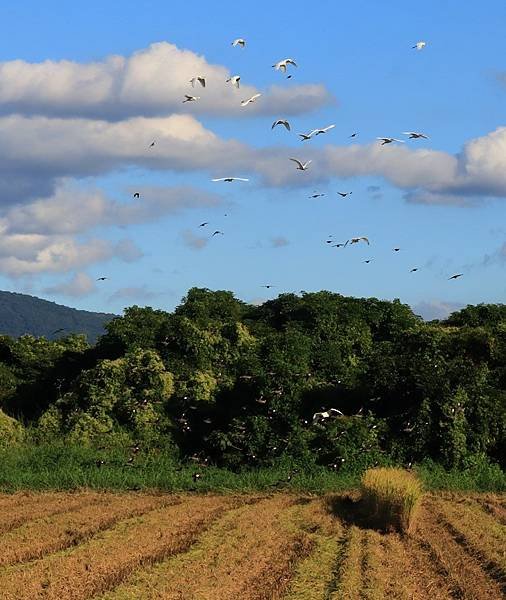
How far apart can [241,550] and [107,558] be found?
224cm

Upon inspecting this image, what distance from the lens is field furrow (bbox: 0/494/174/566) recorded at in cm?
1583

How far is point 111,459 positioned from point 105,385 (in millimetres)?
3729

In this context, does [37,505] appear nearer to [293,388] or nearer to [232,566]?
[232,566]

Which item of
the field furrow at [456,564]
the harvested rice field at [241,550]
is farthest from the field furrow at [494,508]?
the field furrow at [456,564]

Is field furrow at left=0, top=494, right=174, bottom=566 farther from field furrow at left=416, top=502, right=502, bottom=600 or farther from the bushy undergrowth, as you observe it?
field furrow at left=416, top=502, right=502, bottom=600

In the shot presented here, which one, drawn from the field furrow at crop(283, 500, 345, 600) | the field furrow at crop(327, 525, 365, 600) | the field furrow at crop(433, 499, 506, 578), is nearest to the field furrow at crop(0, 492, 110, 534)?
the field furrow at crop(283, 500, 345, 600)

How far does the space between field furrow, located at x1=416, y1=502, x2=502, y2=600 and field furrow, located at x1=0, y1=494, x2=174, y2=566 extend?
5.58m

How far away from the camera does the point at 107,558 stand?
49.4 feet

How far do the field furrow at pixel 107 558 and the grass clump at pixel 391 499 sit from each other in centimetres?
299

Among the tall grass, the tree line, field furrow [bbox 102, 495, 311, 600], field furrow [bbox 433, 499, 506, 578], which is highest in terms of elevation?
the tree line

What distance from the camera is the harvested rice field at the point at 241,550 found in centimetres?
1352

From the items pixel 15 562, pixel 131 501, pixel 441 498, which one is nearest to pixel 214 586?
pixel 15 562

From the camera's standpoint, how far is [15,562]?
15.1 meters

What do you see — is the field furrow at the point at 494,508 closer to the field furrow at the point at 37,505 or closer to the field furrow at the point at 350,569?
the field furrow at the point at 350,569
